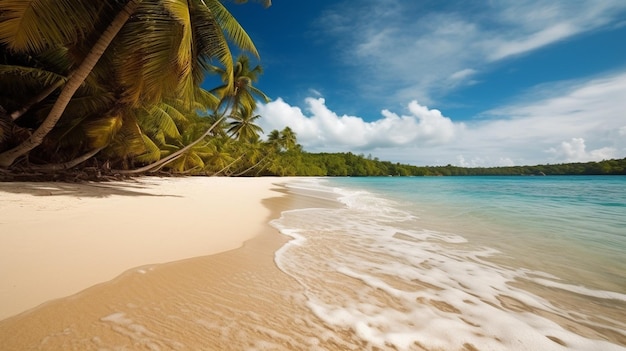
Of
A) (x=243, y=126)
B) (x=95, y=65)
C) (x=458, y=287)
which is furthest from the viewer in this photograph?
(x=243, y=126)

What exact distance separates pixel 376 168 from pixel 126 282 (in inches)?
4228

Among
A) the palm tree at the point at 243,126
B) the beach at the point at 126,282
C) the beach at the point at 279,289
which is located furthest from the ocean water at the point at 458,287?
the palm tree at the point at 243,126

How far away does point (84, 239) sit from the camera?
3016 mm

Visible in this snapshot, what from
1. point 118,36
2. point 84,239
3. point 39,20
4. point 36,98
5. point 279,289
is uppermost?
point 118,36

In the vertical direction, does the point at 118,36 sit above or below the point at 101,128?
above

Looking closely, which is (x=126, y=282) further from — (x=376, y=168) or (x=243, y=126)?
(x=376, y=168)

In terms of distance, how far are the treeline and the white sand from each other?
46.9 metres

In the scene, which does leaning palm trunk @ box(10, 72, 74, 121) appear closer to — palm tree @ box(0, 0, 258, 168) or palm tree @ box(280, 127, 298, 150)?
palm tree @ box(0, 0, 258, 168)

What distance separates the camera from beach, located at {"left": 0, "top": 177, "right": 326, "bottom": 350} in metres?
1.45

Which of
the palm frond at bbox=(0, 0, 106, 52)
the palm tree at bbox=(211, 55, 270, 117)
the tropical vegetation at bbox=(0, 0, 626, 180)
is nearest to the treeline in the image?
the palm tree at bbox=(211, 55, 270, 117)

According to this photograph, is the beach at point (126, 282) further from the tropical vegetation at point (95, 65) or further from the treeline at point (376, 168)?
the treeline at point (376, 168)

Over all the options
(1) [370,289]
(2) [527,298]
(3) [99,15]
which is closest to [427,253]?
(2) [527,298]

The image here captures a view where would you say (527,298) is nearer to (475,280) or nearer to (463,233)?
(475,280)

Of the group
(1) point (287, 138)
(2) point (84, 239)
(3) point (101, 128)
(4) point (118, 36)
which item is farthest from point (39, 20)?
(1) point (287, 138)
